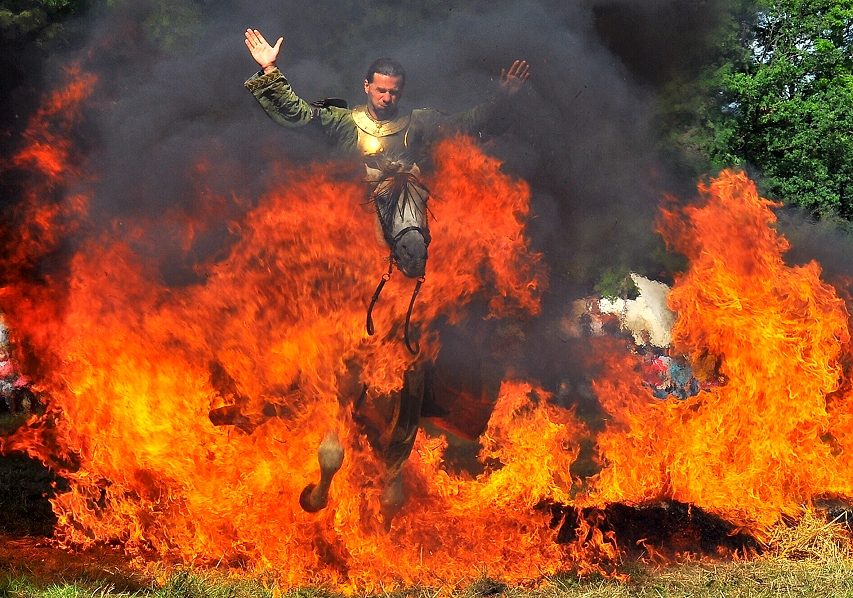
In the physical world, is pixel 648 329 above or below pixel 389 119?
below

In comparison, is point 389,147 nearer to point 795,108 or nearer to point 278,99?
point 278,99

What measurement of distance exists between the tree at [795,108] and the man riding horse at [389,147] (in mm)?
12247

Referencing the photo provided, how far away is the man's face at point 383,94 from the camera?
20.9 ft

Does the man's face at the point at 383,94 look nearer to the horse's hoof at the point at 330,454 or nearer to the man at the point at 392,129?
the man at the point at 392,129

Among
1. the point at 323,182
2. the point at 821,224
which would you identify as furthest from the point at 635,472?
Result: the point at 821,224

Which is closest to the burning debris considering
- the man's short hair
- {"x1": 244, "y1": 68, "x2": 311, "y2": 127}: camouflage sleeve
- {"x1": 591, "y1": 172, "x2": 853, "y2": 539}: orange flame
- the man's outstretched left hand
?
{"x1": 591, "y1": 172, "x2": 853, "y2": 539}: orange flame

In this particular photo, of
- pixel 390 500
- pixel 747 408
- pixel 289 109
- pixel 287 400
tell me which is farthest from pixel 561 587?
pixel 289 109

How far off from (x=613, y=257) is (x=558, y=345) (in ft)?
7.39

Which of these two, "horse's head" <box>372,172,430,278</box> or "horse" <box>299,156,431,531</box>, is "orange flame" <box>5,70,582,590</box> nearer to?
"horse" <box>299,156,431,531</box>

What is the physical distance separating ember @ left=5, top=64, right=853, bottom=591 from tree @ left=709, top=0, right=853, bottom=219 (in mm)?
10939

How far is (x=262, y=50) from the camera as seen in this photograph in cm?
Answer: 597

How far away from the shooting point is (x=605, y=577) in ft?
22.0

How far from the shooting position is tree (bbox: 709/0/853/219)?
18453 millimetres

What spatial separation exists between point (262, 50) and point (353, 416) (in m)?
3.19
